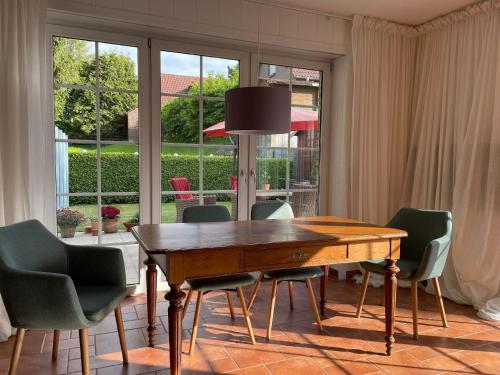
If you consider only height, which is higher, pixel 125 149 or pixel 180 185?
pixel 125 149

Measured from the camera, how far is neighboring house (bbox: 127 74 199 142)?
336 cm

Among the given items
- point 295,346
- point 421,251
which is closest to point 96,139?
point 295,346

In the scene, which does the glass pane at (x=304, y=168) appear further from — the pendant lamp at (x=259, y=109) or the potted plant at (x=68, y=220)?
the potted plant at (x=68, y=220)

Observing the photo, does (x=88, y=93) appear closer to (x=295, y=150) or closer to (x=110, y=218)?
(x=110, y=218)

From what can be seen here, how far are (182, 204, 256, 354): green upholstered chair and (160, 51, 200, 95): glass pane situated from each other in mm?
1223

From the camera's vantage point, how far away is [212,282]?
7.85ft

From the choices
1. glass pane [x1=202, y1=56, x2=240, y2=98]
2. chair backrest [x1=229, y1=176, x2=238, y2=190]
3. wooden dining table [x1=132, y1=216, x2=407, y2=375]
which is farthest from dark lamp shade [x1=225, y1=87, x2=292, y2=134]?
chair backrest [x1=229, y1=176, x2=238, y2=190]

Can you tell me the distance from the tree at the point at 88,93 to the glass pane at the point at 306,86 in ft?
5.37

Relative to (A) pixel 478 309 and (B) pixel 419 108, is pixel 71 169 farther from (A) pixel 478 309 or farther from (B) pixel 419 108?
(A) pixel 478 309

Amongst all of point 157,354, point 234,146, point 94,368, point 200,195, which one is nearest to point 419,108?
point 234,146

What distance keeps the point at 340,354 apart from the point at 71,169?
8.29 ft

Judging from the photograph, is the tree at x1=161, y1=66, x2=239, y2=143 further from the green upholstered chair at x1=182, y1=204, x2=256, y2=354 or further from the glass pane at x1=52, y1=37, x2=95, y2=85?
the green upholstered chair at x1=182, y1=204, x2=256, y2=354

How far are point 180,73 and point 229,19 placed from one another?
2.13 ft

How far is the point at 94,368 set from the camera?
A: 2217 mm
